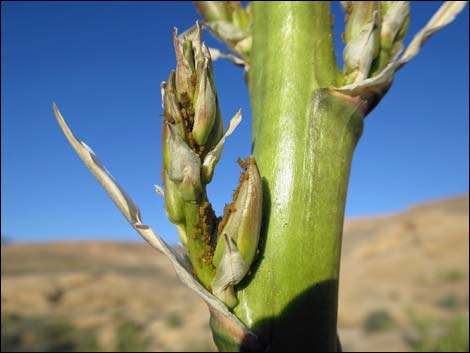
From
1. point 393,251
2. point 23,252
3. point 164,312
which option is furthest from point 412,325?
point 23,252

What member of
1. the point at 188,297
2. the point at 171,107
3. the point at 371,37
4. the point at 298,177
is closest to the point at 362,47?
Result: the point at 371,37

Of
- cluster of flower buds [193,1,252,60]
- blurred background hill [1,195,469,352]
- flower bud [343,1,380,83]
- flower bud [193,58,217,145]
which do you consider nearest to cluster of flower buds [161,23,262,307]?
flower bud [193,58,217,145]

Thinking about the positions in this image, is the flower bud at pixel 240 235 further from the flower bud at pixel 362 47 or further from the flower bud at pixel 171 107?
the flower bud at pixel 362 47

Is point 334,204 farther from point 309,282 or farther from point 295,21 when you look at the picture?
point 295,21

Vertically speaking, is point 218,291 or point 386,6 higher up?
point 386,6

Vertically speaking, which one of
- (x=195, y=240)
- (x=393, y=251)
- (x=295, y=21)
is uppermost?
(x=393, y=251)

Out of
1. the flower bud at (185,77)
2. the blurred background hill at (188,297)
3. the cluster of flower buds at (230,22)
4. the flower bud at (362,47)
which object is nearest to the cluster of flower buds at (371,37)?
the flower bud at (362,47)

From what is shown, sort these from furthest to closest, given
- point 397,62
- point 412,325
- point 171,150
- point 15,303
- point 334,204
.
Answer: point 15,303 < point 412,325 < point 397,62 < point 334,204 < point 171,150
